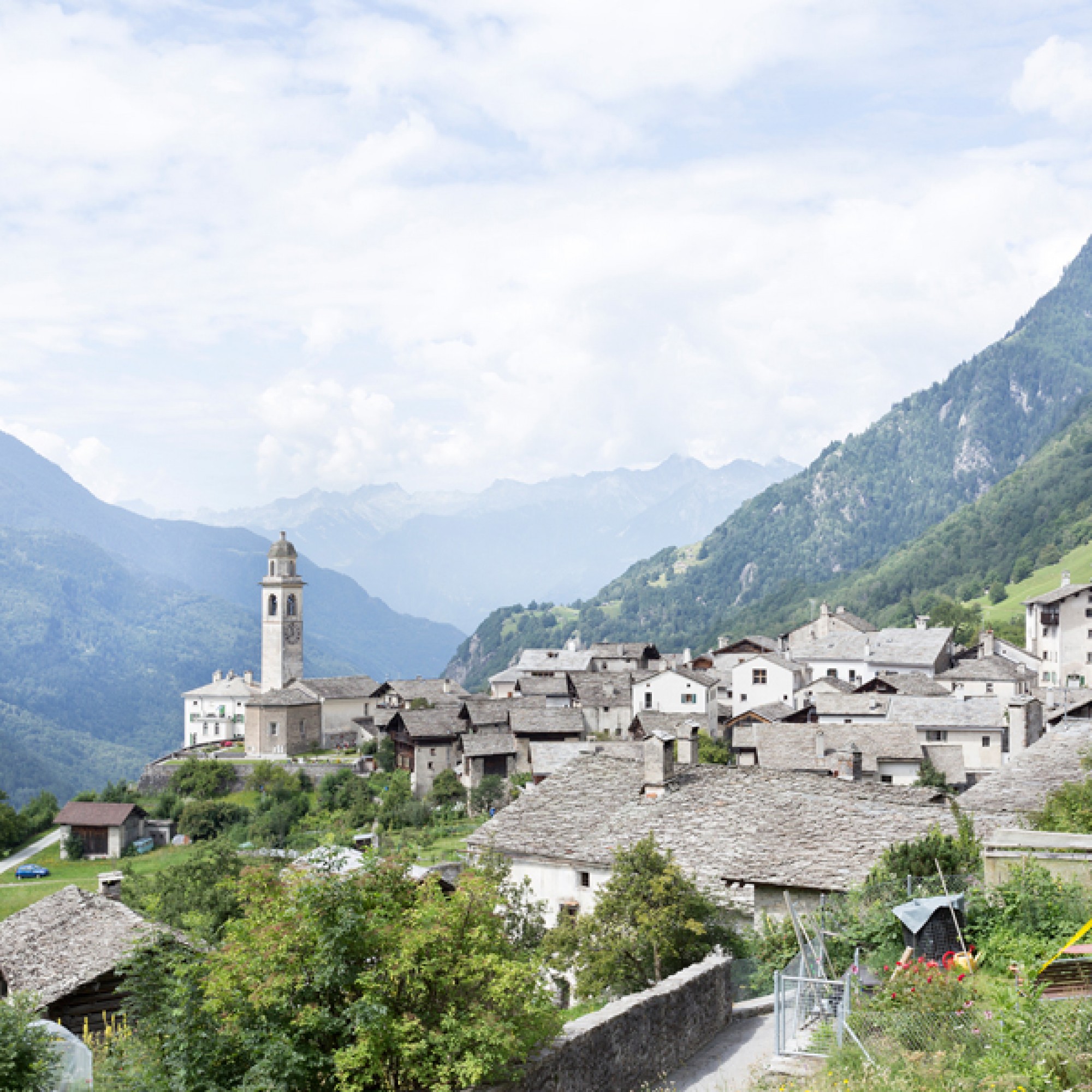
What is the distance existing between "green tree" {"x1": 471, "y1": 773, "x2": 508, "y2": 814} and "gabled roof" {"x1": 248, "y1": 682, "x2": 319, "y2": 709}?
985 inches

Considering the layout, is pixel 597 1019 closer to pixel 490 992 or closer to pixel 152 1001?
pixel 490 992

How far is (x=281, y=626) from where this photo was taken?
342 ft

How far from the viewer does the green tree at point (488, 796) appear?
6991 cm

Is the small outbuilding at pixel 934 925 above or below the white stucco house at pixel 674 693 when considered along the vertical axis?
above

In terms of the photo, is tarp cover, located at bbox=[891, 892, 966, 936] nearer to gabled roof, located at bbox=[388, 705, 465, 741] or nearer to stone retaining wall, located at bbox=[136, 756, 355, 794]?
gabled roof, located at bbox=[388, 705, 465, 741]

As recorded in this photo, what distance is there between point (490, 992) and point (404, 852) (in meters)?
2.14

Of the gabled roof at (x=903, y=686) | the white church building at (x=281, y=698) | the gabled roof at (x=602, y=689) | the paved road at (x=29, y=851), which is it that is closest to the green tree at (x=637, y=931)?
the gabled roof at (x=903, y=686)

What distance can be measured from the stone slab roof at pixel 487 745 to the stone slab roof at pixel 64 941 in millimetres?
45999

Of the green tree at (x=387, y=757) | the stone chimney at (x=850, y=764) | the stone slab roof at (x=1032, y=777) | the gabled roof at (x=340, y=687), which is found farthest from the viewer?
the gabled roof at (x=340, y=687)

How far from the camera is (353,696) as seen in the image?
315 ft

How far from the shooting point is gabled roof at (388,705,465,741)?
7744 centimetres

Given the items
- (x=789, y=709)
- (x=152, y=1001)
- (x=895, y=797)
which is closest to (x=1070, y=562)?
(x=789, y=709)

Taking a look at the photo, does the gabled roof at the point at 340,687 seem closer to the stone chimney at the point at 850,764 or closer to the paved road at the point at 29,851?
the paved road at the point at 29,851

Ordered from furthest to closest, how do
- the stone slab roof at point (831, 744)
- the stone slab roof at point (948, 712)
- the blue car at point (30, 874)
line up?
the blue car at point (30, 874) < the stone slab roof at point (948, 712) < the stone slab roof at point (831, 744)
